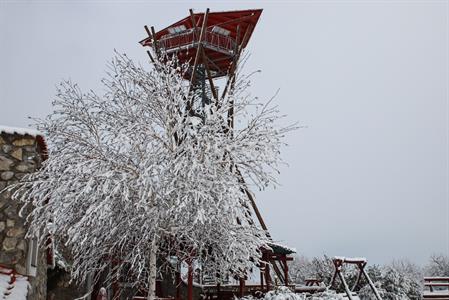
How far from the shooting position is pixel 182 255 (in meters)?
9.84

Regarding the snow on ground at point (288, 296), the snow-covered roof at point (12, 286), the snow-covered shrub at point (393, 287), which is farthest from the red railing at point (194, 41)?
the snow-covered roof at point (12, 286)

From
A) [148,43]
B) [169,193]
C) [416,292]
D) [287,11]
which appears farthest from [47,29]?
[169,193]

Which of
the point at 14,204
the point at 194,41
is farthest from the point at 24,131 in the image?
the point at 194,41

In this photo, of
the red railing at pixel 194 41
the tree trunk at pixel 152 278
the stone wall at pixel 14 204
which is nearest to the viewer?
the stone wall at pixel 14 204

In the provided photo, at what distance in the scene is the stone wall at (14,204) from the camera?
745cm

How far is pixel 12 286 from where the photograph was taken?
6.99 m

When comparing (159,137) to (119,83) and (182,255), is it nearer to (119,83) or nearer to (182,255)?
(119,83)

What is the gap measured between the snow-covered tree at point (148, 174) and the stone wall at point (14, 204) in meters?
0.23

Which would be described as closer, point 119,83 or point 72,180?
point 72,180

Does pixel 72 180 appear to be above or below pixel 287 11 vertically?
below

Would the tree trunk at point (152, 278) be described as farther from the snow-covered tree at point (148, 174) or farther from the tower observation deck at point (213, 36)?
the tower observation deck at point (213, 36)

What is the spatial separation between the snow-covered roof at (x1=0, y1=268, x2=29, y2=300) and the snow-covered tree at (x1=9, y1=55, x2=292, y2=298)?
34.6 inches

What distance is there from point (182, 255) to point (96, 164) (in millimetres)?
2724

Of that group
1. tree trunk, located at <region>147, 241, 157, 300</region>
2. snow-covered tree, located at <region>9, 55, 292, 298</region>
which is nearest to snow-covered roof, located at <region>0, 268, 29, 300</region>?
snow-covered tree, located at <region>9, 55, 292, 298</region>
